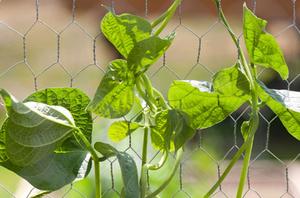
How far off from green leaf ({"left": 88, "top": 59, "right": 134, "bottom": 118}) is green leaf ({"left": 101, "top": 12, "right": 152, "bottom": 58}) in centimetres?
2

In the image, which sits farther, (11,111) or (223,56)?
(223,56)

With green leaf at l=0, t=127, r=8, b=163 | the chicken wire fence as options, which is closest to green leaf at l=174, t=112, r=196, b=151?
green leaf at l=0, t=127, r=8, b=163

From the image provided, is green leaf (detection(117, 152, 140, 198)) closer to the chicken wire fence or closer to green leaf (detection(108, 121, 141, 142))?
green leaf (detection(108, 121, 141, 142))

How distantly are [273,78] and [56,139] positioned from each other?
4.24 feet

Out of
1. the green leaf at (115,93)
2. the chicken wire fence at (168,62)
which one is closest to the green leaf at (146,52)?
the green leaf at (115,93)

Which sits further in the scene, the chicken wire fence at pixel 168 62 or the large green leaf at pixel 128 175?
the chicken wire fence at pixel 168 62

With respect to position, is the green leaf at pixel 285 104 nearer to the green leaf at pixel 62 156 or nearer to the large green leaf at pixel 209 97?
the large green leaf at pixel 209 97

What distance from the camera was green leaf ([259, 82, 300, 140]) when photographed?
19.3 inches

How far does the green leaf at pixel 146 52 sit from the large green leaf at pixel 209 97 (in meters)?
0.04

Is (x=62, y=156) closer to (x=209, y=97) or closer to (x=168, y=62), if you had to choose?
(x=209, y=97)

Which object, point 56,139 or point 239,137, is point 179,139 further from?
point 239,137

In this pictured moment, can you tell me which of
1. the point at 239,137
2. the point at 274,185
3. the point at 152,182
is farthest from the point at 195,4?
the point at 274,185

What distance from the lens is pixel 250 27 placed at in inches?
18.8

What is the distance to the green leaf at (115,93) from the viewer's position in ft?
1.50
